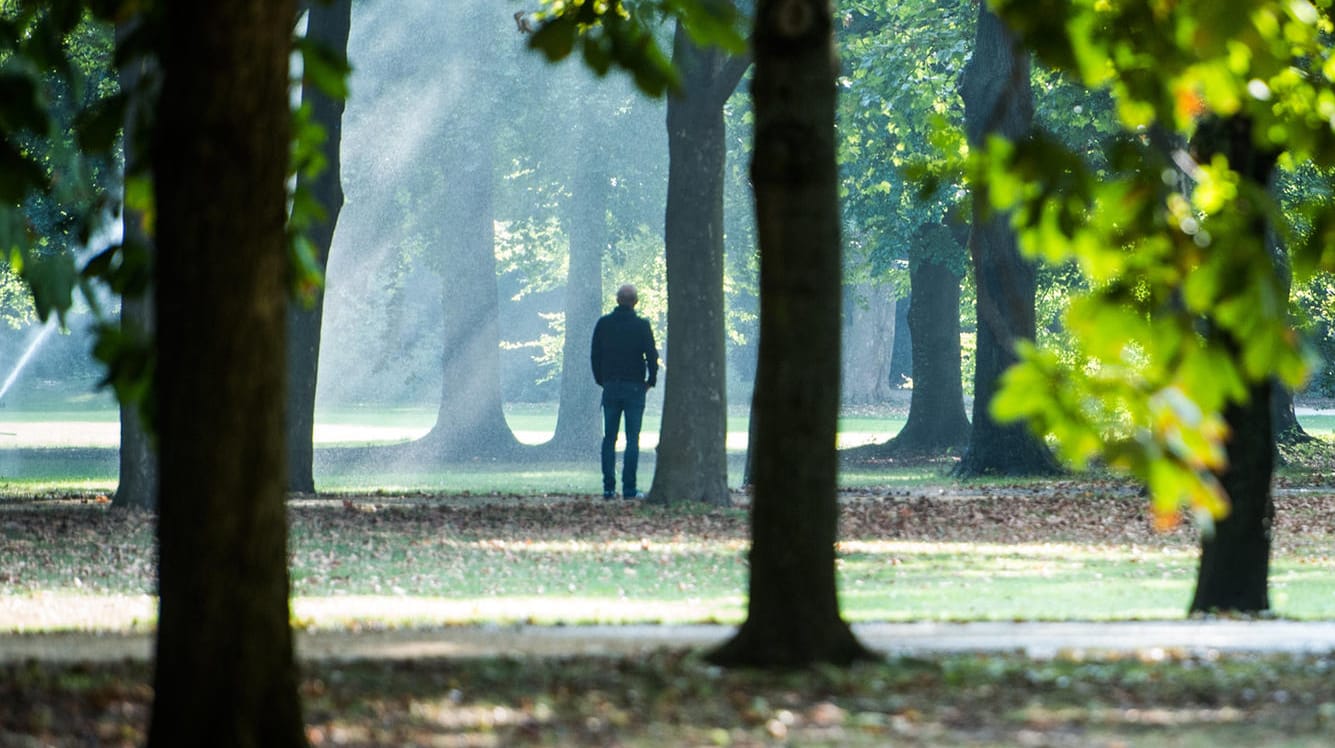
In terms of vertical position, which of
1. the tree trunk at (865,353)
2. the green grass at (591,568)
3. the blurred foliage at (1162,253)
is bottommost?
the green grass at (591,568)

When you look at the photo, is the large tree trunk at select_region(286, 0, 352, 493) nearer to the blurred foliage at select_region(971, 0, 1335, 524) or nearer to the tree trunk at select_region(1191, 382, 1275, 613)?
the tree trunk at select_region(1191, 382, 1275, 613)

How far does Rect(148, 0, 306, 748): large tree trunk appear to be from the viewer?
5895 millimetres

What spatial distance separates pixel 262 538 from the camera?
6.02 m

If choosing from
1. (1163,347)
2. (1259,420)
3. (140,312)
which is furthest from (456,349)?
(1163,347)

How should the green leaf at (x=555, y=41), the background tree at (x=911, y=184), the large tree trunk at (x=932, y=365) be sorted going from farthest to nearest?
the large tree trunk at (x=932, y=365), the background tree at (x=911, y=184), the green leaf at (x=555, y=41)

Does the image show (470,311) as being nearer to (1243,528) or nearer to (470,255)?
(470,255)

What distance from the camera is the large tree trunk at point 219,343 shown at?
5895mm

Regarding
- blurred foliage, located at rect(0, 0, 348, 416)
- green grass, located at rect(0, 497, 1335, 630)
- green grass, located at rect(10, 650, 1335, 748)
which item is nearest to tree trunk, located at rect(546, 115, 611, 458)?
green grass, located at rect(0, 497, 1335, 630)

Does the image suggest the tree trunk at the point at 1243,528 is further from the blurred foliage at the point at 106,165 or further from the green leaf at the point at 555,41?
the blurred foliage at the point at 106,165

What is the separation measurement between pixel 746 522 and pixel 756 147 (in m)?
12.6

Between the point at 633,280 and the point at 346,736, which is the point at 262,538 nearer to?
the point at 346,736

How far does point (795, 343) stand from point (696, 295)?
13972 millimetres

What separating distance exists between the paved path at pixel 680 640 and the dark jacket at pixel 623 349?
11654mm

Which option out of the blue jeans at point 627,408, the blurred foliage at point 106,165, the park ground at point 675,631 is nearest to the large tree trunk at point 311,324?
the park ground at point 675,631
